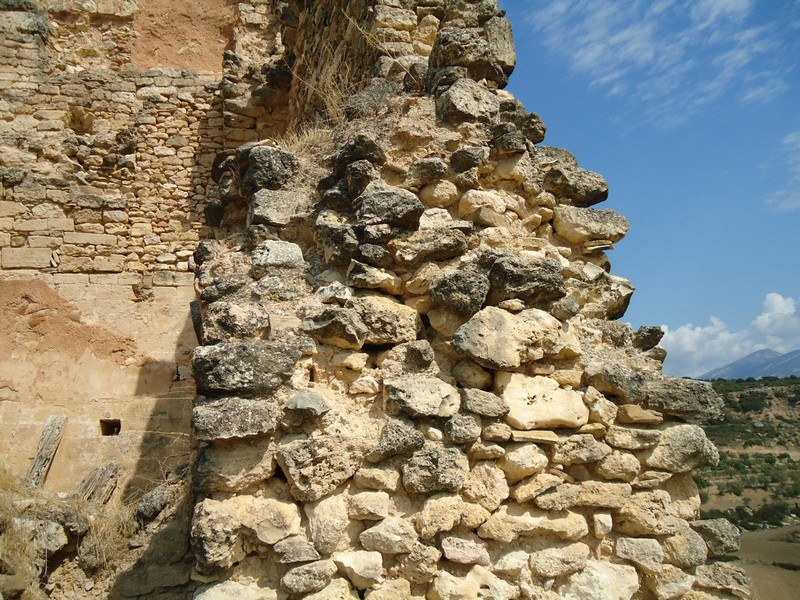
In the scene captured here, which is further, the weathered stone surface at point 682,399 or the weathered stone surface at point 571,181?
the weathered stone surface at point 571,181

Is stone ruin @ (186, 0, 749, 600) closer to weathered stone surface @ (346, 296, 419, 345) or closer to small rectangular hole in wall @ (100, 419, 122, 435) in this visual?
weathered stone surface @ (346, 296, 419, 345)

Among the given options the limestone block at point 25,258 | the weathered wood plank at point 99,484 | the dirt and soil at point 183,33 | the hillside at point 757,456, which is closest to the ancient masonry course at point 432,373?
the weathered wood plank at point 99,484

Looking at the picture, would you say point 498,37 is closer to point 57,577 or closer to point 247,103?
point 57,577

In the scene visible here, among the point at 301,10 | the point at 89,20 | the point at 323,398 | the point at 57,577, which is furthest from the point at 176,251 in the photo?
the point at 323,398

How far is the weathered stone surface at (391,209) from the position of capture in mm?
2752

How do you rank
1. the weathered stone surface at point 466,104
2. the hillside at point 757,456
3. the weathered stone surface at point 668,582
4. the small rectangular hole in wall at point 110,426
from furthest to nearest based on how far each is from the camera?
the hillside at point 757,456 → the small rectangular hole in wall at point 110,426 → the weathered stone surface at point 466,104 → the weathered stone surface at point 668,582

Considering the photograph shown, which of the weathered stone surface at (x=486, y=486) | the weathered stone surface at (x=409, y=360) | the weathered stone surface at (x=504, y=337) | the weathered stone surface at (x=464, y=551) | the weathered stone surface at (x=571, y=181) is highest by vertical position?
the weathered stone surface at (x=571, y=181)

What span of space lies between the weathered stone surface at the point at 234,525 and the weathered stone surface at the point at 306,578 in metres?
0.13

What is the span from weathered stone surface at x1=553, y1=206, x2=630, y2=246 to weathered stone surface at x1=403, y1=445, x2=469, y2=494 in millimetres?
1504

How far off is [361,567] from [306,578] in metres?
0.20

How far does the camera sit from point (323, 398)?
7.51 feet

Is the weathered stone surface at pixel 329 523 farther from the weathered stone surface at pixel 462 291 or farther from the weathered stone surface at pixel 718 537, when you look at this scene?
the weathered stone surface at pixel 718 537

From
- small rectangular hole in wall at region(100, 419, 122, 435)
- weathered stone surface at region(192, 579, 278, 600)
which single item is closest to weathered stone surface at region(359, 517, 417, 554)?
weathered stone surface at region(192, 579, 278, 600)

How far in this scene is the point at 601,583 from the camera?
2.34 meters
